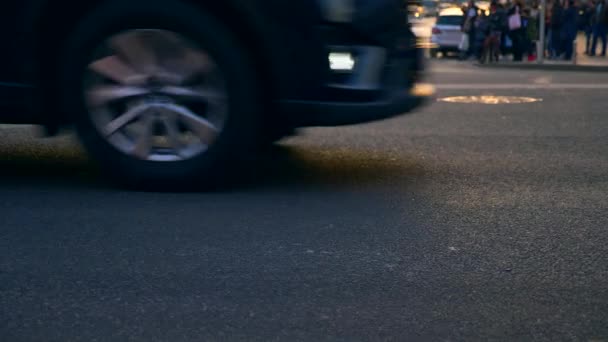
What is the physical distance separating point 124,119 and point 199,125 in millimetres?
443

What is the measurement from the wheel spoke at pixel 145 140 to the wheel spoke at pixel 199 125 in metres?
0.15

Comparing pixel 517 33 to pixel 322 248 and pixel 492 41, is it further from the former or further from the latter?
pixel 322 248

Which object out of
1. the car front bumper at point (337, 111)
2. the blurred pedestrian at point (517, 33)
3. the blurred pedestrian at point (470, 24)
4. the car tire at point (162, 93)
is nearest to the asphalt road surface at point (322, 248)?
the car tire at point (162, 93)

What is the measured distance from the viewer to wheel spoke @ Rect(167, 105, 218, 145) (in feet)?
19.5

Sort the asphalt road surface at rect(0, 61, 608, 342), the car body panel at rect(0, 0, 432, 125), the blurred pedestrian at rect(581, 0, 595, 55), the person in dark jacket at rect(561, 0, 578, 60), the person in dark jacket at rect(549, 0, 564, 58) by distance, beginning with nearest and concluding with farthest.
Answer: the asphalt road surface at rect(0, 61, 608, 342), the car body panel at rect(0, 0, 432, 125), the person in dark jacket at rect(561, 0, 578, 60), the person in dark jacket at rect(549, 0, 564, 58), the blurred pedestrian at rect(581, 0, 595, 55)

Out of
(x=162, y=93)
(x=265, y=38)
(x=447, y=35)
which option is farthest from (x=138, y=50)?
(x=447, y=35)

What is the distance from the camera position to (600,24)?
2478cm

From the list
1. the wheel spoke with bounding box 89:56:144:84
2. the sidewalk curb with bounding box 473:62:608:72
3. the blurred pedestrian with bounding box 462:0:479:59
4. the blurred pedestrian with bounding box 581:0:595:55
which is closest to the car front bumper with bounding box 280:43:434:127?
the wheel spoke with bounding box 89:56:144:84

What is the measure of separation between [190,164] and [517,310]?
2559 millimetres

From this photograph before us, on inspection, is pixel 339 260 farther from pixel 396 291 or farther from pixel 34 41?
pixel 34 41

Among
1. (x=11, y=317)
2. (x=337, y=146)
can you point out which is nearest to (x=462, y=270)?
(x=11, y=317)

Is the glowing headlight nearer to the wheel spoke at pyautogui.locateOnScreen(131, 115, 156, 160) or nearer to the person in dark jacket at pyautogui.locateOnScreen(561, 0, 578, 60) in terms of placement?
the wheel spoke at pyautogui.locateOnScreen(131, 115, 156, 160)

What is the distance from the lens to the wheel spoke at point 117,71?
5.98m

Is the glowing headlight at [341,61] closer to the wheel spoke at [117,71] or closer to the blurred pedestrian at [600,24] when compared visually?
the wheel spoke at [117,71]
